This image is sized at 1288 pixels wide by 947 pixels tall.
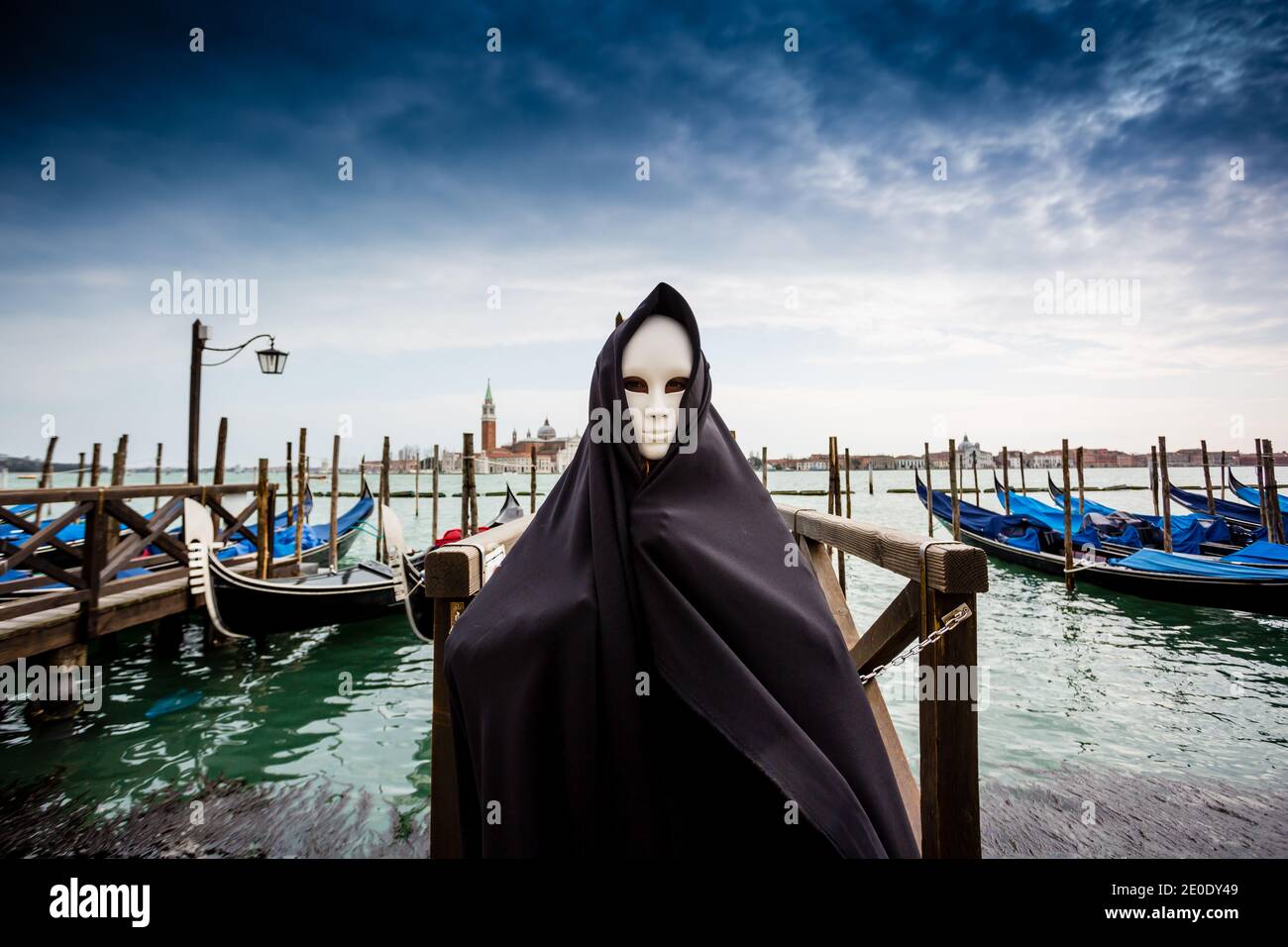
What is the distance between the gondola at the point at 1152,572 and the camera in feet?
34.3

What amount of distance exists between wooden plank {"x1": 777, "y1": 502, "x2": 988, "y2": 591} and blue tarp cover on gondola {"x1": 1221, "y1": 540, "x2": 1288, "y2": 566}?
44.8 feet

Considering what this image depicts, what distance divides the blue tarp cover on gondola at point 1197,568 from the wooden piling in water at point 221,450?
61.9 ft

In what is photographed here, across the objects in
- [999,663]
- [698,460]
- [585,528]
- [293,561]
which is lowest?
[999,663]

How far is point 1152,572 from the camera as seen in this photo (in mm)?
11820

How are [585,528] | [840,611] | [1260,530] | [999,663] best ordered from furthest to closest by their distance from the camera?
1. [1260,530]
2. [999,663]
3. [840,611]
4. [585,528]

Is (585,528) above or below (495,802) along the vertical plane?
above

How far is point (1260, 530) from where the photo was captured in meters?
15.9

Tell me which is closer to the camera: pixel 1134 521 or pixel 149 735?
pixel 149 735

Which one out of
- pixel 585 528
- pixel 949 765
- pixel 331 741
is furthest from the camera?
pixel 331 741

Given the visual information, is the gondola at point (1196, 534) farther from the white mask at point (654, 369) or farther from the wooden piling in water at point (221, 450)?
the wooden piling in water at point (221, 450)

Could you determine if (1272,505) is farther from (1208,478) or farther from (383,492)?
(383,492)

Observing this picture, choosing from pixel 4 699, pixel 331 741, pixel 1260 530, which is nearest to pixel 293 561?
pixel 4 699
